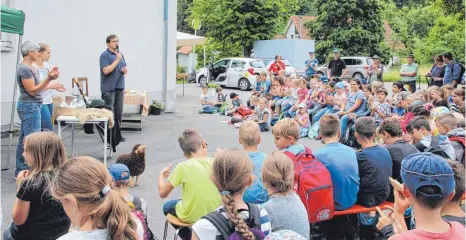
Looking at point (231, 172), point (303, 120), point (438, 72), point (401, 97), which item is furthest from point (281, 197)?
point (438, 72)

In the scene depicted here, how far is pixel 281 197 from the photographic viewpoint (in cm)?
350

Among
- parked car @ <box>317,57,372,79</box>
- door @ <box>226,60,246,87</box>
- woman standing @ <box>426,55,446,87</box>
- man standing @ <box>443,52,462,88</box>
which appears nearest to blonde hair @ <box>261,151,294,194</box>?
man standing @ <box>443,52,462,88</box>

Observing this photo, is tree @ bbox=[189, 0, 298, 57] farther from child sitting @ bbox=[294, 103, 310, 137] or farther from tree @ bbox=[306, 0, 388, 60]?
child sitting @ bbox=[294, 103, 310, 137]

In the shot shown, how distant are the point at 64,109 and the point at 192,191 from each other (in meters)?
4.71

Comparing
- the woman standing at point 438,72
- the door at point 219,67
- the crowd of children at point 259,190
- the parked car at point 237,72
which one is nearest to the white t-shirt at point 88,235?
the crowd of children at point 259,190

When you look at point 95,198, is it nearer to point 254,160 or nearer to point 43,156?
point 43,156

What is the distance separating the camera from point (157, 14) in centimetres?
1426

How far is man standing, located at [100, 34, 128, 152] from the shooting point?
906 cm

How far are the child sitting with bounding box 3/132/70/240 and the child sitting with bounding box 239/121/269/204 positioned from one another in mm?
1448

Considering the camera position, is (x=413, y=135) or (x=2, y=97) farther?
(x=2, y=97)

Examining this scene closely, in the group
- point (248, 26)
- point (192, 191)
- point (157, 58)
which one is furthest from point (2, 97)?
point (248, 26)

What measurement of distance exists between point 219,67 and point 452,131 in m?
23.8

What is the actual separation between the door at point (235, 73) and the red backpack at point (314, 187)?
22513 millimetres

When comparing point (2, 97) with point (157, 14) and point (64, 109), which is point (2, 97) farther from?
point (157, 14)
